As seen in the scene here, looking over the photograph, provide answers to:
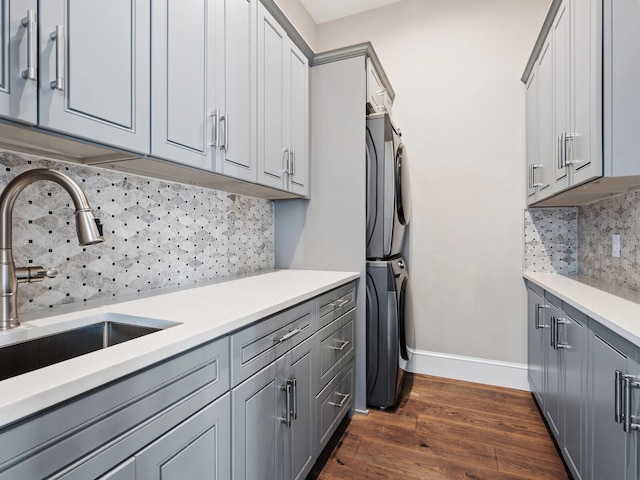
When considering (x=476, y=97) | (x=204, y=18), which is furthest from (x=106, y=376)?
(x=476, y=97)

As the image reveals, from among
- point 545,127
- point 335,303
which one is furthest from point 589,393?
point 545,127

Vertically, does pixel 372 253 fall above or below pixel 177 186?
below

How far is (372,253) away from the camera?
2209 millimetres

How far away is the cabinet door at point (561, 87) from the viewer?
1.66 metres

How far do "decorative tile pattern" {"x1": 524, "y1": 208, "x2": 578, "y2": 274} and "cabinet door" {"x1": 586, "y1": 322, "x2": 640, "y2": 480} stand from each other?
1.42 metres

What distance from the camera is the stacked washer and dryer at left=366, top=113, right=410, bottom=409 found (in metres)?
2.17

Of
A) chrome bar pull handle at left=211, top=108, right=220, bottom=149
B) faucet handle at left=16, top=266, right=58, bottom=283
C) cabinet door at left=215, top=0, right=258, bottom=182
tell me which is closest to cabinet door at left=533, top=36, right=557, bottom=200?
cabinet door at left=215, top=0, right=258, bottom=182

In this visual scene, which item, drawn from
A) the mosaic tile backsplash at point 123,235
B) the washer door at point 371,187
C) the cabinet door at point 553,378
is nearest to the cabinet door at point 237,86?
the mosaic tile backsplash at point 123,235

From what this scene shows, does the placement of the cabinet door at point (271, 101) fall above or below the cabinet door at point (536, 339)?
above

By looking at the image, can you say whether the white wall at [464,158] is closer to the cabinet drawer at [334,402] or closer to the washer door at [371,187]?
the washer door at [371,187]

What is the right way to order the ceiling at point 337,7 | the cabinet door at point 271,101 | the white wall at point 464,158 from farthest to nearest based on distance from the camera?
1. the ceiling at point 337,7
2. the white wall at point 464,158
3. the cabinet door at point 271,101

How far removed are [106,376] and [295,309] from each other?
31.7 inches

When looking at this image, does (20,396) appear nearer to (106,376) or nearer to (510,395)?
(106,376)

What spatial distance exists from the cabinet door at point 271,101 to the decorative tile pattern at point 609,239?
1843 mm
